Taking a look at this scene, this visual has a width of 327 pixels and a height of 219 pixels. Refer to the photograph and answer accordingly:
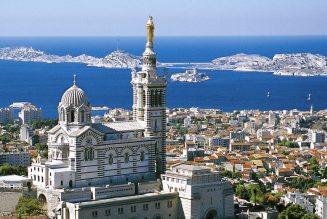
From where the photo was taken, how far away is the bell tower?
41406 millimetres

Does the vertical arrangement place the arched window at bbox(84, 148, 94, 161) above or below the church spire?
below

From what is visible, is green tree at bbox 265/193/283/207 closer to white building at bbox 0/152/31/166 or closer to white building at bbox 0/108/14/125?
white building at bbox 0/152/31/166

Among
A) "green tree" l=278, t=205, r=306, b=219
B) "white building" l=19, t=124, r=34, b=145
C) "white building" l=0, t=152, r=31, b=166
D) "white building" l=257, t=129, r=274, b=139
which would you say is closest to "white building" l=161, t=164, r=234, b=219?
"green tree" l=278, t=205, r=306, b=219

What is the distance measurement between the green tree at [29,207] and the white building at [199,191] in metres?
6.40

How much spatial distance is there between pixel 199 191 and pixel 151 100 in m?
5.64

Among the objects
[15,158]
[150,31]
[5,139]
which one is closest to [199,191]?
[150,31]

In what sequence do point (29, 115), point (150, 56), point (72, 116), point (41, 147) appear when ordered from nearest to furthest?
point (72, 116)
point (150, 56)
point (41, 147)
point (29, 115)

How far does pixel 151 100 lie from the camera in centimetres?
4162

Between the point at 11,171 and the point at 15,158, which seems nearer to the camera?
the point at 11,171

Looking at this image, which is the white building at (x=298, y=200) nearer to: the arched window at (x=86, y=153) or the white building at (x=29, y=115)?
the arched window at (x=86, y=153)

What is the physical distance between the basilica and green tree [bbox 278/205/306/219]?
2.71 metres

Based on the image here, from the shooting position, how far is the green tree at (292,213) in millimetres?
40812

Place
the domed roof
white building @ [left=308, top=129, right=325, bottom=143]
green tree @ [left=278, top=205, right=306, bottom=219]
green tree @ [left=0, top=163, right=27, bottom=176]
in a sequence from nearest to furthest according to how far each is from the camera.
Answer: the domed roof, green tree @ [left=278, top=205, right=306, bottom=219], green tree @ [left=0, top=163, right=27, bottom=176], white building @ [left=308, top=129, right=325, bottom=143]

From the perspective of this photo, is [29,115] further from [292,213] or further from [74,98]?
[292,213]
